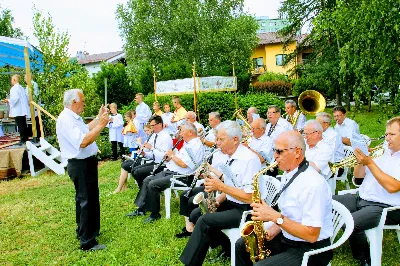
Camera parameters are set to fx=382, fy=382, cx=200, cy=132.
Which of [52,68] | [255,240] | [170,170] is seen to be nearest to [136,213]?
[170,170]

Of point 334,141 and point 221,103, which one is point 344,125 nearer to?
point 334,141

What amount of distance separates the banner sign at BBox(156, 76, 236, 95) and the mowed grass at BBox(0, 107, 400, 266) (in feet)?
19.9

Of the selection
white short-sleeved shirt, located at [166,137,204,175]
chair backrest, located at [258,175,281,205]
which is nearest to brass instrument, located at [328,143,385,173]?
chair backrest, located at [258,175,281,205]

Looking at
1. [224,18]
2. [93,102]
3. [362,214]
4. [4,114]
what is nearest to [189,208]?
[362,214]

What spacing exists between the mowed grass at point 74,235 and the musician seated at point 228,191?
0.71m

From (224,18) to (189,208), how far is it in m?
25.2

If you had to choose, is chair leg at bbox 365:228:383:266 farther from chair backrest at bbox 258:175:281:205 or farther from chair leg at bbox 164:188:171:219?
chair leg at bbox 164:188:171:219

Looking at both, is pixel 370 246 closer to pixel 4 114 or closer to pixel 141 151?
pixel 141 151

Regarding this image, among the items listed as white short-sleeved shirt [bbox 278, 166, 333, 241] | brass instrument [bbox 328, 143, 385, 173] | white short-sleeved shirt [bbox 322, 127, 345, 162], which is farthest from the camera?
white short-sleeved shirt [bbox 322, 127, 345, 162]

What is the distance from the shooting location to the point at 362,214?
3760mm

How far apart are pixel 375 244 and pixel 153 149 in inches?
156

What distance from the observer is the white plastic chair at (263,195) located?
3830mm

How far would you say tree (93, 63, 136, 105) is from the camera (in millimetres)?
18656

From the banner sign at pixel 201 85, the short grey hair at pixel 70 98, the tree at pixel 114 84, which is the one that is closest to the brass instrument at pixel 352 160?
the short grey hair at pixel 70 98
